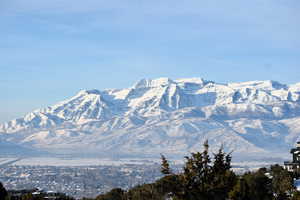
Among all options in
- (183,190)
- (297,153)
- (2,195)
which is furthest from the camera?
(297,153)

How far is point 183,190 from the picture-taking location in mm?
41469

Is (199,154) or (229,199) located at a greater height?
(199,154)

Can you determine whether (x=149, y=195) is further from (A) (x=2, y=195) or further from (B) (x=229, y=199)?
(B) (x=229, y=199)

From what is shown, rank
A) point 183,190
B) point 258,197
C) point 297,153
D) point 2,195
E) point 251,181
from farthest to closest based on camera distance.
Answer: point 297,153, point 2,195, point 251,181, point 258,197, point 183,190

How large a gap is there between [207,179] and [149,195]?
45.4 metres

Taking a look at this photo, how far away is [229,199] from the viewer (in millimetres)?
47719

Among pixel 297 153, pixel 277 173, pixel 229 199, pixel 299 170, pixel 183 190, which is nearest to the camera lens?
pixel 183 190

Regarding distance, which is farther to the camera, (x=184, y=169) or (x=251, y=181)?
A: (x=251, y=181)

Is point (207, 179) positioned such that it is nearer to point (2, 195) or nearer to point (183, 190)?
point (183, 190)

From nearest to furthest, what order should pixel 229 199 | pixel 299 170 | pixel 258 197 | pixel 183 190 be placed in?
pixel 183 190 < pixel 229 199 < pixel 258 197 < pixel 299 170

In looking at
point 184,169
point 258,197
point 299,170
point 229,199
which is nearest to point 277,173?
point 299,170

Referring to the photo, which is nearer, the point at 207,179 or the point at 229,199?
the point at 207,179

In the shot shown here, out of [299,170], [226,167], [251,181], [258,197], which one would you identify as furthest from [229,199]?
[299,170]

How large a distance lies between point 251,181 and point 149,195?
12.7 m
